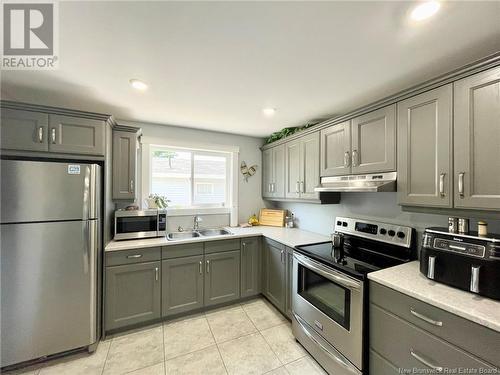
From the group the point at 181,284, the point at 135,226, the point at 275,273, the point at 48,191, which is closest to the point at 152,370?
the point at 181,284

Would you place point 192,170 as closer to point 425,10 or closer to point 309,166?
point 309,166

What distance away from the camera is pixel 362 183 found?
5.93 feet

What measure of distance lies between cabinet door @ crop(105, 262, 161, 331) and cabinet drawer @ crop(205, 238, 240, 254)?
1.83ft

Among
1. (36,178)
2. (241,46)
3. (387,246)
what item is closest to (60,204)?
(36,178)

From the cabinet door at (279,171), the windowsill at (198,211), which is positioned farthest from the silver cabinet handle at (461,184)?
the windowsill at (198,211)

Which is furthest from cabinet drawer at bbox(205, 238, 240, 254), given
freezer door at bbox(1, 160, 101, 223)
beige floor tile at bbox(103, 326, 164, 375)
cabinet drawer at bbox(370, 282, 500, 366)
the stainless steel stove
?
cabinet drawer at bbox(370, 282, 500, 366)

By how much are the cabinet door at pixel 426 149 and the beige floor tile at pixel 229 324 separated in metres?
A: 1.93

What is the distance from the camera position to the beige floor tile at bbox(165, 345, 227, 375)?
1.66 meters

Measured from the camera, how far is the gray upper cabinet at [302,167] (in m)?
2.43

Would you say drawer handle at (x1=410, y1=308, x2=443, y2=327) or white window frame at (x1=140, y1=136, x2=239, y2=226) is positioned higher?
white window frame at (x1=140, y1=136, x2=239, y2=226)

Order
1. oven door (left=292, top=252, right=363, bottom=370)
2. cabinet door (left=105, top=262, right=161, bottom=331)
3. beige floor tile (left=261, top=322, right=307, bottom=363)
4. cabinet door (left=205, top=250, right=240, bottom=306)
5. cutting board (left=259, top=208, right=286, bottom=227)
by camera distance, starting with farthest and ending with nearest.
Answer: cutting board (left=259, top=208, right=286, bottom=227) → cabinet door (left=205, top=250, right=240, bottom=306) → cabinet door (left=105, top=262, right=161, bottom=331) → beige floor tile (left=261, top=322, right=307, bottom=363) → oven door (left=292, top=252, right=363, bottom=370)

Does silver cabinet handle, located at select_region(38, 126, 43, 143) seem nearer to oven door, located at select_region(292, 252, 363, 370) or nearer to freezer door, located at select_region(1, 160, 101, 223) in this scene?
freezer door, located at select_region(1, 160, 101, 223)

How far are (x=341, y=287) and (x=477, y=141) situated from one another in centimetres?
126

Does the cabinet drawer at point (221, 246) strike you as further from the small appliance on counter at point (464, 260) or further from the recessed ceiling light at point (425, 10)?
the recessed ceiling light at point (425, 10)
